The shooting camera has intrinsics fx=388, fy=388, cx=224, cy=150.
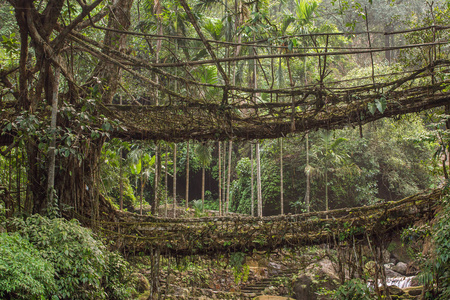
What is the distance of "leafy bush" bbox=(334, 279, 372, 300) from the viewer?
564 cm

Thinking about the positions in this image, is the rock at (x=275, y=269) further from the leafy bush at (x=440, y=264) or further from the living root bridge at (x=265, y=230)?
the leafy bush at (x=440, y=264)

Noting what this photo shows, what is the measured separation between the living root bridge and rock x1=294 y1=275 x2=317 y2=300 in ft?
18.7

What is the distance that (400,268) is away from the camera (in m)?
15.2

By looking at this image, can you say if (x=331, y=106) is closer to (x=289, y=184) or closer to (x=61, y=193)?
(x=61, y=193)

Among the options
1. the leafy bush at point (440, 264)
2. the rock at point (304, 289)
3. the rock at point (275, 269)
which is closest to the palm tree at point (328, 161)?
the rock at point (275, 269)

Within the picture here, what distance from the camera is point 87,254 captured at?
4.56 m

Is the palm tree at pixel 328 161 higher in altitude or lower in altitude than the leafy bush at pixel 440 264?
higher

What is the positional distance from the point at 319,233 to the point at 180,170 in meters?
17.1

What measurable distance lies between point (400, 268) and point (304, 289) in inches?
230

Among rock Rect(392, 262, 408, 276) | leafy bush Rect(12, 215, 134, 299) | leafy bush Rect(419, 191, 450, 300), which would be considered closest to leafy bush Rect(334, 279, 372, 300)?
leafy bush Rect(419, 191, 450, 300)

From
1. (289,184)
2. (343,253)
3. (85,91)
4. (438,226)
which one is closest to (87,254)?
(85,91)

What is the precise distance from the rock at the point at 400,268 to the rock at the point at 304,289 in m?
5.47

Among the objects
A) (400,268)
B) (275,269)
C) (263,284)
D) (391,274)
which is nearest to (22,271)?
(263,284)

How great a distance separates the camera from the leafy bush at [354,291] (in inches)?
222
